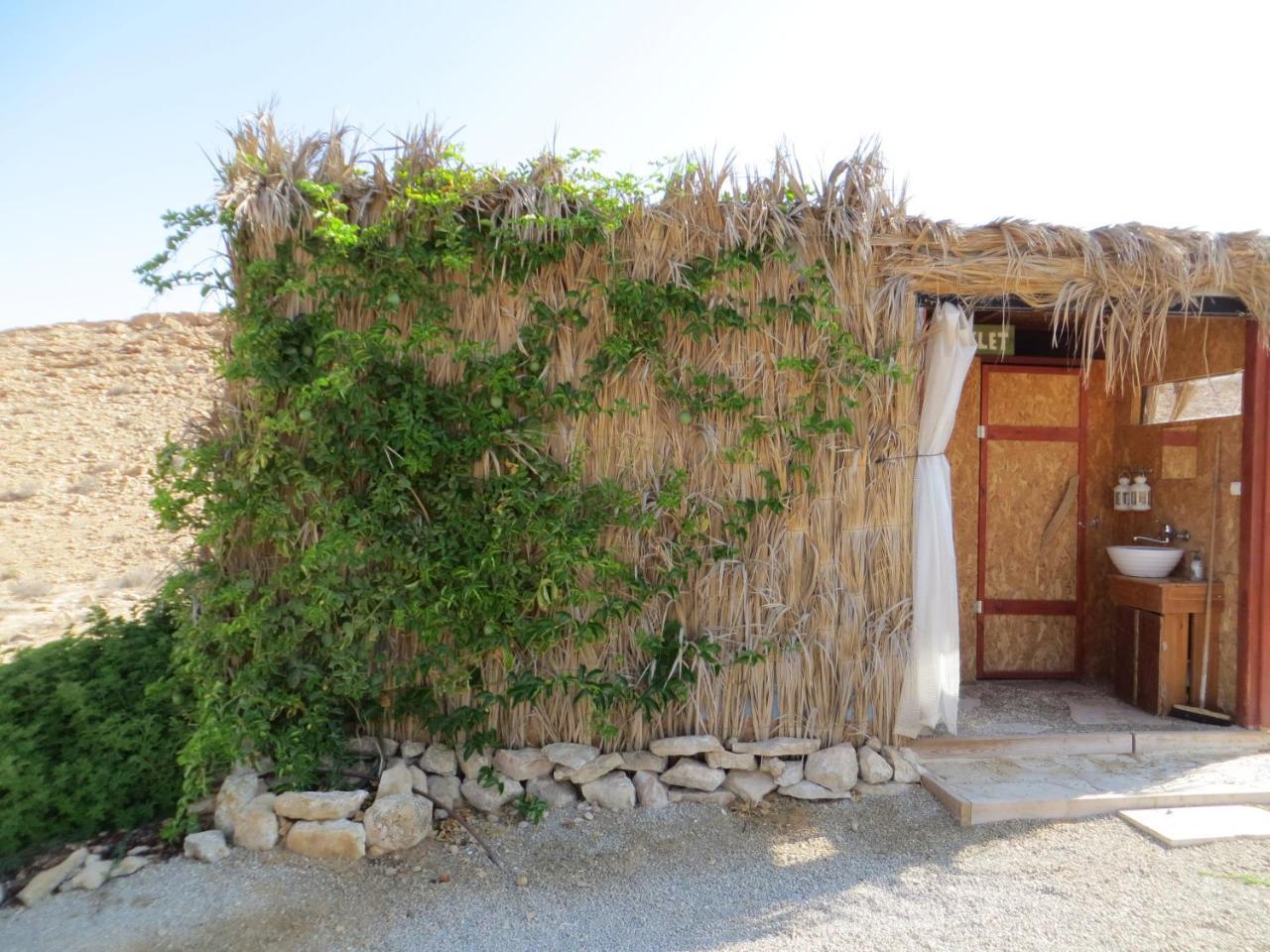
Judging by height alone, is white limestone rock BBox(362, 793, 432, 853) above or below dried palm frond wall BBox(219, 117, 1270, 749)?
below

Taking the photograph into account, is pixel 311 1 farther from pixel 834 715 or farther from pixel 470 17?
pixel 834 715

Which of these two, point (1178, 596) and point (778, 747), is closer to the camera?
point (778, 747)

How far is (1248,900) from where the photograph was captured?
2.90 meters

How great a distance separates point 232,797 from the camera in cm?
322

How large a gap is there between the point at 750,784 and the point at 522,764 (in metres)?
1.05

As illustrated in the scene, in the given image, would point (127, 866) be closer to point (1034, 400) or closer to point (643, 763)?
point (643, 763)

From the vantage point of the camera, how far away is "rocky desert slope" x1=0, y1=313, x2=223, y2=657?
8188mm

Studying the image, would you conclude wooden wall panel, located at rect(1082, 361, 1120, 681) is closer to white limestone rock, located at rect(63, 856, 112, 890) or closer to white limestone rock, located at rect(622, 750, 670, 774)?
white limestone rock, located at rect(622, 750, 670, 774)

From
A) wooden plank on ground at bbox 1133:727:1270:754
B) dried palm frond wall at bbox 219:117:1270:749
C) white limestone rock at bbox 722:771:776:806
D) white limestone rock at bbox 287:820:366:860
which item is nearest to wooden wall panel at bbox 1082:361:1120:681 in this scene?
wooden plank on ground at bbox 1133:727:1270:754

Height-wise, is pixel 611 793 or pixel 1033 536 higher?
pixel 1033 536

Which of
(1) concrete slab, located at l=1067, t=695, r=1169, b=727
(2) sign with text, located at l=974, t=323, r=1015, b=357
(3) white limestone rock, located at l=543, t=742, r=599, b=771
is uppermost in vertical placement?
(2) sign with text, located at l=974, t=323, r=1015, b=357

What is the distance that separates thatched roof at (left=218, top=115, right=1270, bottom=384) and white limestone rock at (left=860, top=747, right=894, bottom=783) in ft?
7.40

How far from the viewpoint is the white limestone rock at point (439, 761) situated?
3.58 meters

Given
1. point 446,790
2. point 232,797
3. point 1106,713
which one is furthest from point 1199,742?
point 232,797
